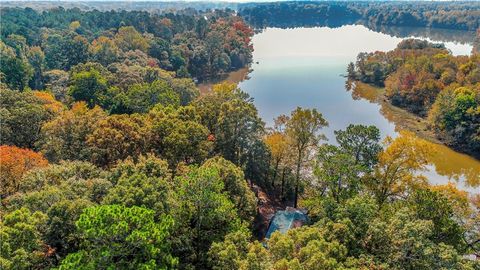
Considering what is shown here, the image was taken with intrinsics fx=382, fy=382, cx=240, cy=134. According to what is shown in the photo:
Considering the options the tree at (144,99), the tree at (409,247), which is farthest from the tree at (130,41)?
the tree at (409,247)

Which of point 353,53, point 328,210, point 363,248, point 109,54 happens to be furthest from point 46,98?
point 353,53

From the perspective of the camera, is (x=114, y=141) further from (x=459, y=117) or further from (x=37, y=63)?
(x=37, y=63)

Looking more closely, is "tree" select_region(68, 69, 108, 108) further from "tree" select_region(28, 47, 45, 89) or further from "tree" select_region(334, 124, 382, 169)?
"tree" select_region(334, 124, 382, 169)

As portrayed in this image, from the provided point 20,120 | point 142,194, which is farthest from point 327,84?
point 142,194

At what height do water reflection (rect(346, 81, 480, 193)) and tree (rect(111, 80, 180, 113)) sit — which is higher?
tree (rect(111, 80, 180, 113))

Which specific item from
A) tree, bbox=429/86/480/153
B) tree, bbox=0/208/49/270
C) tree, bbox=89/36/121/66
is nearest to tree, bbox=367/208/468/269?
tree, bbox=0/208/49/270

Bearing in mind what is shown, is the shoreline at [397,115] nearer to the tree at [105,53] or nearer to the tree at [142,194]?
the tree at [142,194]

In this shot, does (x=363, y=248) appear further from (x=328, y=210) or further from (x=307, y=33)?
(x=307, y=33)
